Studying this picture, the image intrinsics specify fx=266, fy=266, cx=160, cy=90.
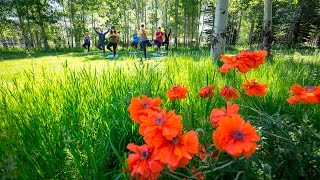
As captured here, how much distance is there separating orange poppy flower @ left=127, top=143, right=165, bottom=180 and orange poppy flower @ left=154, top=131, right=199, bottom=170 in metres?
0.04

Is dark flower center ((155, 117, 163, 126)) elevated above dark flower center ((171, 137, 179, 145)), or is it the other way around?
dark flower center ((155, 117, 163, 126))

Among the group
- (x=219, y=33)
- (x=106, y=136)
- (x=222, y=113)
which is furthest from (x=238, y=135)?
(x=219, y=33)

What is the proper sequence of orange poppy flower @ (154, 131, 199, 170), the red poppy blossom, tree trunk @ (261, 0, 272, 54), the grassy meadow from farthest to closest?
tree trunk @ (261, 0, 272, 54) < the red poppy blossom < the grassy meadow < orange poppy flower @ (154, 131, 199, 170)

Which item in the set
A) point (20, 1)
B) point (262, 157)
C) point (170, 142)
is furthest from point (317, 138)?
point (20, 1)

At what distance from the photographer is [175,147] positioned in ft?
2.38

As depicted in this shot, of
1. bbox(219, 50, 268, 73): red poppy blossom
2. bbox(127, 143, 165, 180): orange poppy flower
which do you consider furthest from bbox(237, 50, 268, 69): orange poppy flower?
bbox(127, 143, 165, 180): orange poppy flower

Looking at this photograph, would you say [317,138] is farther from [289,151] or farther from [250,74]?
[250,74]

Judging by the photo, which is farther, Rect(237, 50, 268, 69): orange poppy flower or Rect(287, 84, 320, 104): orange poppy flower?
Rect(237, 50, 268, 69): orange poppy flower

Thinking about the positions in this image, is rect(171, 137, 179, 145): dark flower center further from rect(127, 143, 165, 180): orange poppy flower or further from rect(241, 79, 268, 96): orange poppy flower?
rect(241, 79, 268, 96): orange poppy flower

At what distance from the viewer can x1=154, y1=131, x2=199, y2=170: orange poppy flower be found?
71 cm

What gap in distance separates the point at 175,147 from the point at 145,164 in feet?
0.35

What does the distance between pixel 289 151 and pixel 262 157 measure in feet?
0.40

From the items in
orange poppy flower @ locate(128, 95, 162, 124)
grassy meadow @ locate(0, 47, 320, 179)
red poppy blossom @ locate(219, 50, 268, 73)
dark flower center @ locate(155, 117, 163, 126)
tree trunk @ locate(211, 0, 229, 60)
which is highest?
tree trunk @ locate(211, 0, 229, 60)

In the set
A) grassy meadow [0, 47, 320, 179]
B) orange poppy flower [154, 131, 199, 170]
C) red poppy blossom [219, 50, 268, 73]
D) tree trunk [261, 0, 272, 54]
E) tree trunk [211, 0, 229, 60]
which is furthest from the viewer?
tree trunk [261, 0, 272, 54]
